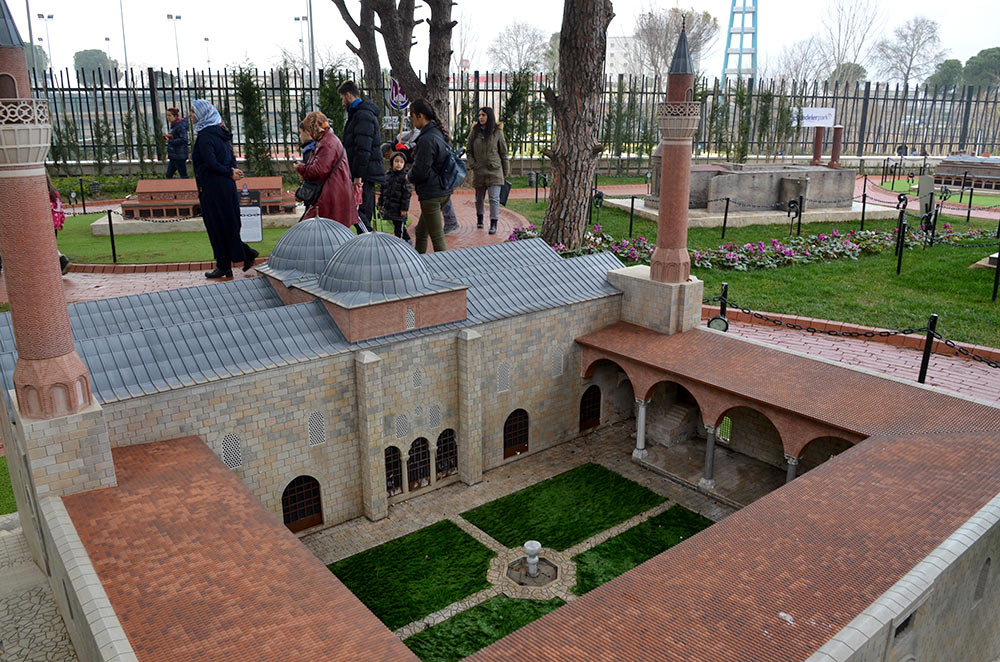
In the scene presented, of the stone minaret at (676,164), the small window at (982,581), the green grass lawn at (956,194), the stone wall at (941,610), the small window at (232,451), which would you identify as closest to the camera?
the stone wall at (941,610)

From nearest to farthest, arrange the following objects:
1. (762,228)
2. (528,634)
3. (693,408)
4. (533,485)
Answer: (528,634)
(533,485)
(693,408)
(762,228)

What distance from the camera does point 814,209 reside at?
24828 mm

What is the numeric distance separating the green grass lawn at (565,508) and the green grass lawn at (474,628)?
1251mm

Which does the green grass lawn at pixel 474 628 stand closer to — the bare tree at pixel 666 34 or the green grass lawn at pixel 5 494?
the green grass lawn at pixel 5 494

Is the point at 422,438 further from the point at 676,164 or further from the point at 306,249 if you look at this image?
the point at 676,164

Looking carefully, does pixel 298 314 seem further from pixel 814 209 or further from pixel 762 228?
pixel 814 209

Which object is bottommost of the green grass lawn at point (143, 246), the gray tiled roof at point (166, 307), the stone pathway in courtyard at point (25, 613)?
the stone pathway in courtyard at point (25, 613)

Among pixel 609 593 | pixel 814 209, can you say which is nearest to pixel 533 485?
pixel 609 593

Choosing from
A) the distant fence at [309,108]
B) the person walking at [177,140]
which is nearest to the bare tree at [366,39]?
the distant fence at [309,108]

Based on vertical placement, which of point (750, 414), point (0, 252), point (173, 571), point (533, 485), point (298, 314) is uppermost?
A: point (0, 252)

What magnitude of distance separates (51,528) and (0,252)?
8.50 ft

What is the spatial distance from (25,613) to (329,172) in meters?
7.50

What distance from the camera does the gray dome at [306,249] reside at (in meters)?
11.9

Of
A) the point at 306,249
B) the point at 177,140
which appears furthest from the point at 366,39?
the point at 306,249
